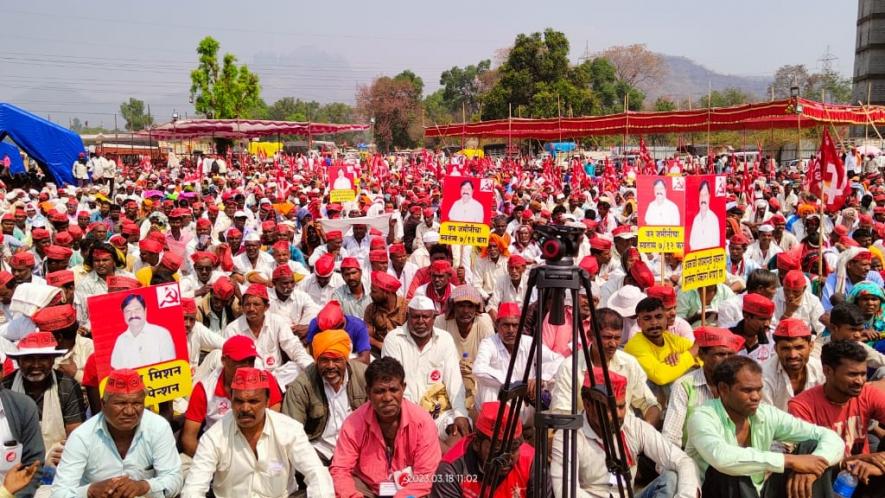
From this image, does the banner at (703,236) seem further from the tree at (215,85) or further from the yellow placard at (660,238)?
the tree at (215,85)

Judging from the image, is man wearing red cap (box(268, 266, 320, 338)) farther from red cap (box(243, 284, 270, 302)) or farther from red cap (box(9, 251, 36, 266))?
red cap (box(9, 251, 36, 266))

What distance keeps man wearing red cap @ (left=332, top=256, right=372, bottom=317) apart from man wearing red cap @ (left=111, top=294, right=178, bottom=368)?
2746 millimetres

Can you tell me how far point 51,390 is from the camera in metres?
4.71

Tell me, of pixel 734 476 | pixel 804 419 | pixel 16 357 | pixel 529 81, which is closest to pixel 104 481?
pixel 16 357

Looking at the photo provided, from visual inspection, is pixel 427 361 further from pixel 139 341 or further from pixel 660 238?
pixel 660 238

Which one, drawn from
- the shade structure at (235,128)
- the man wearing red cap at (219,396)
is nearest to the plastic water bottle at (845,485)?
the man wearing red cap at (219,396)

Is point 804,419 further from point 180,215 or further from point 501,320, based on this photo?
point 180,215

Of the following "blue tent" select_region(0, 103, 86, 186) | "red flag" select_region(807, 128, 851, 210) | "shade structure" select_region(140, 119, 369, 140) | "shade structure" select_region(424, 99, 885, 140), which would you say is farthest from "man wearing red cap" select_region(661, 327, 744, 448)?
"shade structure" select_region(140, 119, 369, 140)

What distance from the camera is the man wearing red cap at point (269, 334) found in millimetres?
6012

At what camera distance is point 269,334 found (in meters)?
6.13

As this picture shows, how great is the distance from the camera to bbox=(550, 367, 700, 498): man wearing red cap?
3.99 m

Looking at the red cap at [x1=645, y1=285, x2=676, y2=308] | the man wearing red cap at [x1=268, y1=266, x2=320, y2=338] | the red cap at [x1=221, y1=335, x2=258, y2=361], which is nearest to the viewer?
the red cap at [x1=221, y1=335, x2=258, y2=361]

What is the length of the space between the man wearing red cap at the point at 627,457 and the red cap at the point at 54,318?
11.6 ft

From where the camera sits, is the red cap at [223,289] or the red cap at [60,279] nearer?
the red cap at [60,279]
